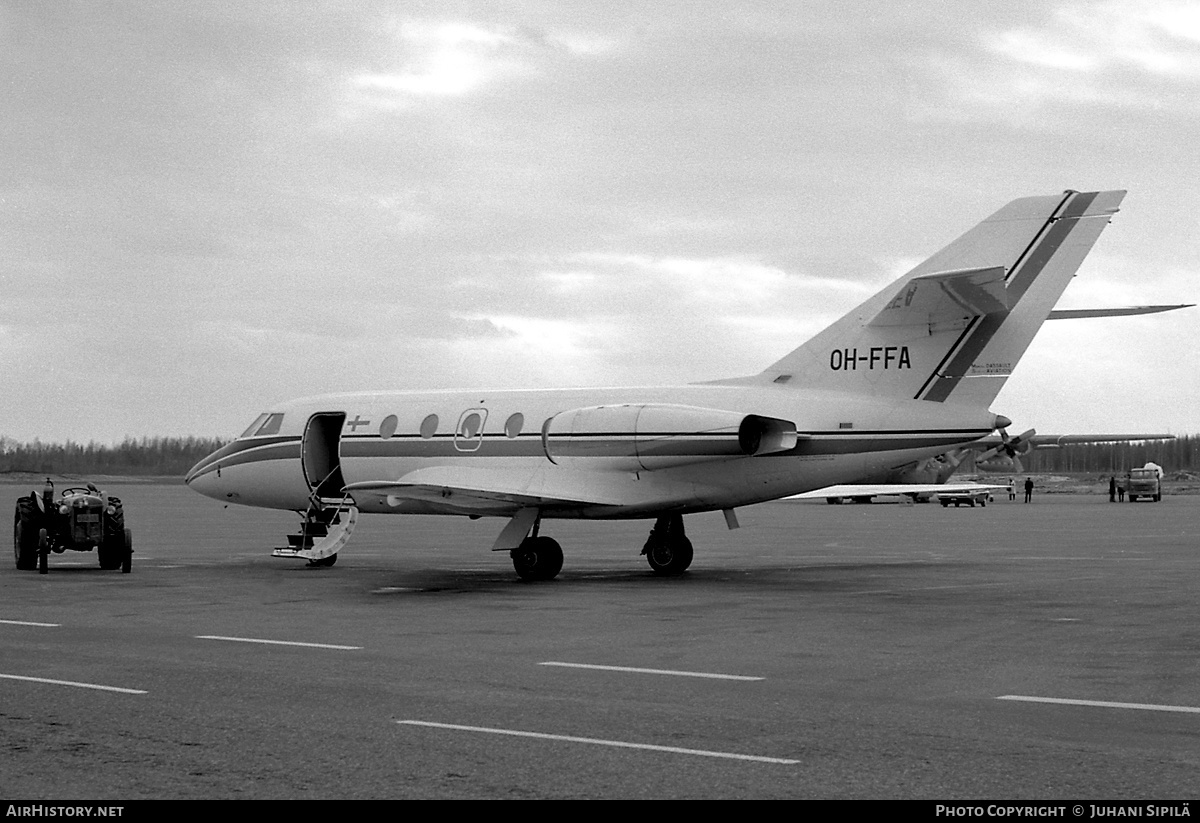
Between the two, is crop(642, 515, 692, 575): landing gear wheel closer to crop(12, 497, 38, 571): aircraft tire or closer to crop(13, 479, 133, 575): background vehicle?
crop(13, 479, 133, 575): background vehicle

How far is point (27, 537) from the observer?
25.1m

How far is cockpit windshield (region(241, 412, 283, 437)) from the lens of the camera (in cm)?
2950

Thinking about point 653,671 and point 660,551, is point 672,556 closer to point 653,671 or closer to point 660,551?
point 660,551

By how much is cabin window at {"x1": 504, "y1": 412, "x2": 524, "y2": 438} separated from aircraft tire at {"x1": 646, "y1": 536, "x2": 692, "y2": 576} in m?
3.12

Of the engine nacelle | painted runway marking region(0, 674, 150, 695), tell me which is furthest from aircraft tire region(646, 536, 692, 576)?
painted runway marking region(0, 674, 150, 695)

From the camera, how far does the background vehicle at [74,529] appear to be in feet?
82.5

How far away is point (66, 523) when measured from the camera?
83.8ft

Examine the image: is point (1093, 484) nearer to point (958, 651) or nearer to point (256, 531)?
point (256, 531)

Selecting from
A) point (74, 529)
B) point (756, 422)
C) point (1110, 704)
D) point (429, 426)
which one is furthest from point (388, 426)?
point (1110, 704)

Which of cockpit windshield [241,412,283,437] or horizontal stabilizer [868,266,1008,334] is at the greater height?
horizontal stabilizer [868,266,1008,334]

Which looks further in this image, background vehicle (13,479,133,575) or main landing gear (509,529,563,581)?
background vehicle (13,479,133,575)

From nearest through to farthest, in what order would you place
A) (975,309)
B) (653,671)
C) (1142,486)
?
1. (653,671)
2. (975,309)
3. (1142,486)

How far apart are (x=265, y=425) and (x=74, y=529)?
5233mm
